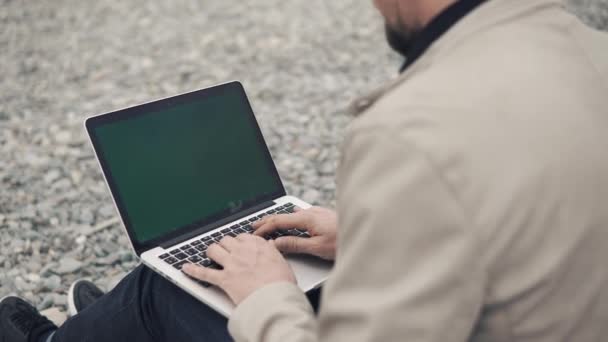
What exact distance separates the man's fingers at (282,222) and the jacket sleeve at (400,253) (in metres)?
0.70

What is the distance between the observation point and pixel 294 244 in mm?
1716

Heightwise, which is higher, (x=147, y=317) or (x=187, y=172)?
(x=187, y=172)

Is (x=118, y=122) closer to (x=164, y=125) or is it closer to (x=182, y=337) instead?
(x=164, y=125)

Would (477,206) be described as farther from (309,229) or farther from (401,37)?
(309,229)

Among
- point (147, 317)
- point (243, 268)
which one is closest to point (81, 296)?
point (147, 317)

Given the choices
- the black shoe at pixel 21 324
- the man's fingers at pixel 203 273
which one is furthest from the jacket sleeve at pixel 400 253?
the black shoe at pixel 21 324

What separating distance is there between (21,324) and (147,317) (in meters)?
0.71

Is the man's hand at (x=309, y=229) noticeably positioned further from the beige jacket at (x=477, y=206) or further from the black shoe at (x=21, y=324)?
the black shoe at (x=21, y=324)

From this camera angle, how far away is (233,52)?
5707mm

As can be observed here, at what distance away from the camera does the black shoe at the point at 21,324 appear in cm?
222

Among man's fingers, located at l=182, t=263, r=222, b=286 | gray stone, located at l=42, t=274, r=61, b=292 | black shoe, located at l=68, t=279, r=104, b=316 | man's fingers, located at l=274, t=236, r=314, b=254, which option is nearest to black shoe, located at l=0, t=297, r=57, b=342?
black shoe, located at l=68, t=279, r=104, b=316

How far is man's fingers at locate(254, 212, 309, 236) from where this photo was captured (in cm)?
176

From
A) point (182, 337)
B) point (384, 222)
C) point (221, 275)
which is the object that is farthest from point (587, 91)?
point (182, 337)

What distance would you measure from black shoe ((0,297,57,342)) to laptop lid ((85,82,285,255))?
25.2 inches
